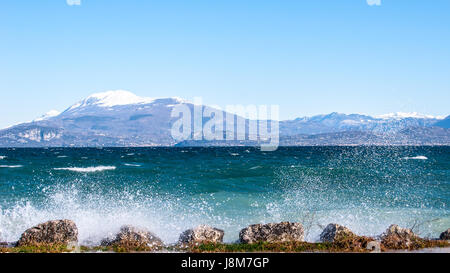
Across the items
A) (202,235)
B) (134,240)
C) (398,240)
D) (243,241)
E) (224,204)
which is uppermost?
(398,240)

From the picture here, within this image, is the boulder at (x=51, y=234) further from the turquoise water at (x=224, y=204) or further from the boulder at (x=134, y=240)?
the boulder at (x=134, y=240)

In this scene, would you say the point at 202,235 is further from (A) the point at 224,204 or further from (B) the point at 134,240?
(A) the point at 224,204

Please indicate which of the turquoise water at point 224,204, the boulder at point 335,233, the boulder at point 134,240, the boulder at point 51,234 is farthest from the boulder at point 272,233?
the boulder at point 51,234

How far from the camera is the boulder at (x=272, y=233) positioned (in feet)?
57.4

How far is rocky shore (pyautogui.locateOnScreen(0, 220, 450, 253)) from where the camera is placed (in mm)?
14789

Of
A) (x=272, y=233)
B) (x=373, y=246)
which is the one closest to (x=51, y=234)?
(x=272, y=233)

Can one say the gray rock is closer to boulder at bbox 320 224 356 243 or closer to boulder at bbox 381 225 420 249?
boulder at bbox 381 225 420 249

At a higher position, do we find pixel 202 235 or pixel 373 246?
pixel 373 246

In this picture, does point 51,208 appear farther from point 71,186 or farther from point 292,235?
point 292,235

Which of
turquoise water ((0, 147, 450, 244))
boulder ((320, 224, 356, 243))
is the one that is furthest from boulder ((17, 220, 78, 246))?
boulder ((320, 224, 356, 243))

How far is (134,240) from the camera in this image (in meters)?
16.9

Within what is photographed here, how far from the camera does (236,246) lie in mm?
15703

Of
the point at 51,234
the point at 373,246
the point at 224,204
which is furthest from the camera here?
the point at 224,204

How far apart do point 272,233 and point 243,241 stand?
1.35 m
